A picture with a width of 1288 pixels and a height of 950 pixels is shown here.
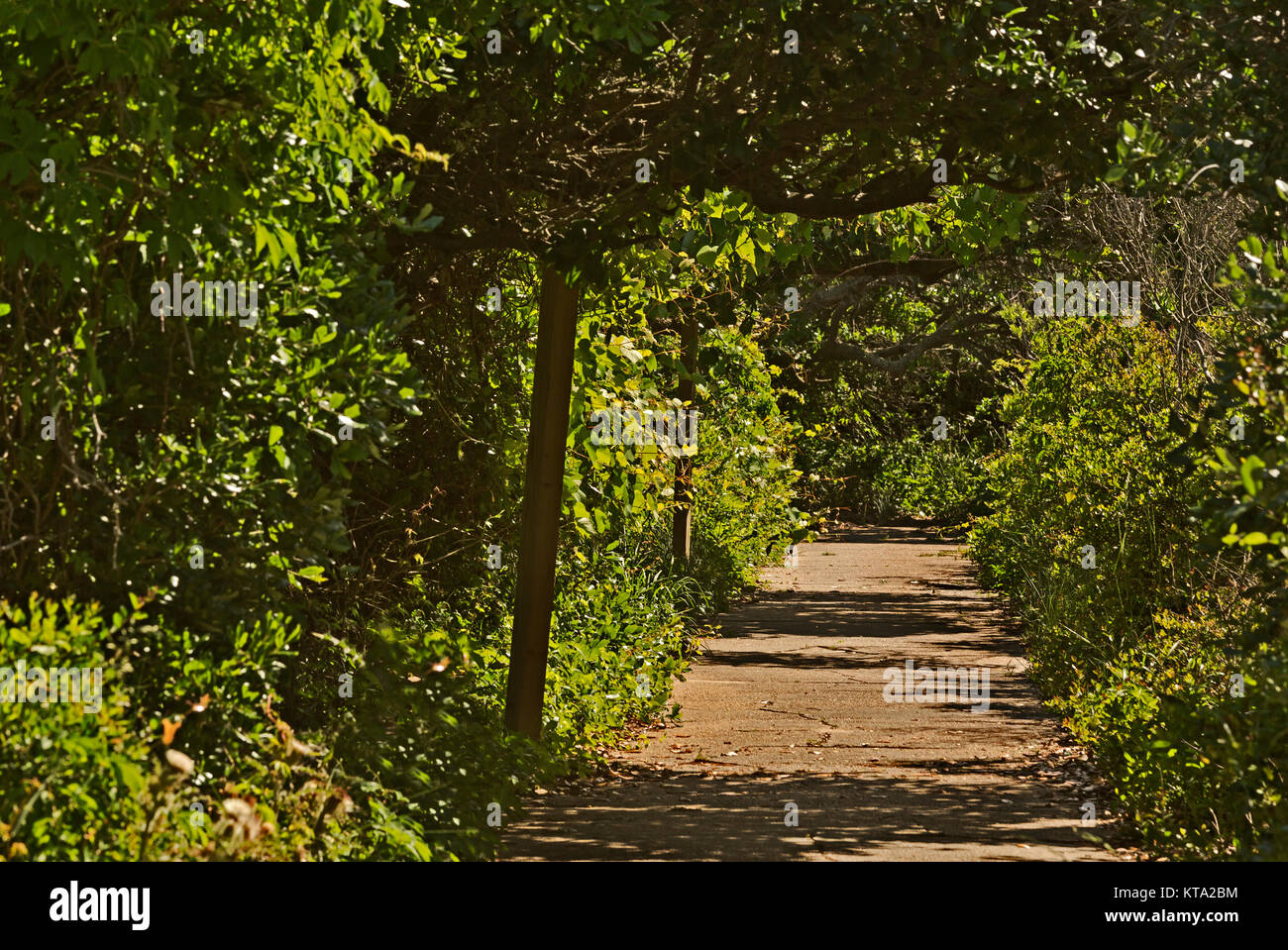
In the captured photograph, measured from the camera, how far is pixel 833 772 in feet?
30.1

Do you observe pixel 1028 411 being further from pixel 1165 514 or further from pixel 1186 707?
pixel 1186 707

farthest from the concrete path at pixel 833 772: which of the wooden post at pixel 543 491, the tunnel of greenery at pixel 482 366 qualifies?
the wooden post at pixel 543 491

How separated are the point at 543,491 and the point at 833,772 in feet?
7.66

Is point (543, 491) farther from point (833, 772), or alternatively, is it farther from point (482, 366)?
point (833, 772)

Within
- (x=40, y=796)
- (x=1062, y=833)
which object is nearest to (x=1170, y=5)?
(x=1062, y=833)

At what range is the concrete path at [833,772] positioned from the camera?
7.35 m

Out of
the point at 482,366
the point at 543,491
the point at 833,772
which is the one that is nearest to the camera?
the point at 543,491

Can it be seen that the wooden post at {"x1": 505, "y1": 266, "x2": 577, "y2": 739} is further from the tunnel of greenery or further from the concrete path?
the concrete path

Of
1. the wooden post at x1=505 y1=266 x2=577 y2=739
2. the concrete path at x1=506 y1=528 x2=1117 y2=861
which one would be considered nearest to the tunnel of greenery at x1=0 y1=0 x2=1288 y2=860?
the wooden post at x1=505 y1=266 x2=577 y2=739

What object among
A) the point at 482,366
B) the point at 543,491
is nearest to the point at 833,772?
the point at 543,491

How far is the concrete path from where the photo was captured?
24.1 feet

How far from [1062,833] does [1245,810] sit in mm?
1321

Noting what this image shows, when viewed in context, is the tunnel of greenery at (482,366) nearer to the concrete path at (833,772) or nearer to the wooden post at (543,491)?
the wooden post at (543,491)

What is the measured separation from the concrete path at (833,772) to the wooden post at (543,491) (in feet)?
2.52
